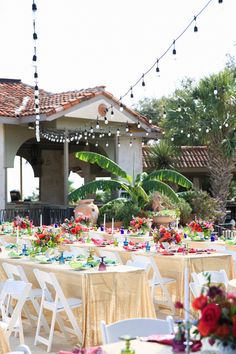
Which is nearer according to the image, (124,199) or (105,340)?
(105,340)

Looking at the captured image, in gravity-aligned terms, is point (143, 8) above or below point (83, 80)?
below

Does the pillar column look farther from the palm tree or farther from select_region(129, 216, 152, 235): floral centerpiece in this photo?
select_region(129, 216, 152, 235): floral centerpiece

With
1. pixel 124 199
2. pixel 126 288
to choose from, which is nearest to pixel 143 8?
pixel 126 288

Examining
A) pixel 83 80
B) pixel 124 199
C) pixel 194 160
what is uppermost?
pixel 83 80

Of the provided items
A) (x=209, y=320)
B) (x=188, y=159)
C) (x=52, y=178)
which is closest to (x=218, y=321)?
(x=209, y=320)

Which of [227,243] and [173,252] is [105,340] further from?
[227,243]

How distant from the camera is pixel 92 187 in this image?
21562 mm

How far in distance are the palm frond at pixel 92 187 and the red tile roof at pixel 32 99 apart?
262 cm

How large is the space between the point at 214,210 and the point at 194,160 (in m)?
5.47

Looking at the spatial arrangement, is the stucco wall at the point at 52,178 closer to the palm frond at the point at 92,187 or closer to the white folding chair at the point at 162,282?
the palm frond at the point at 92,187

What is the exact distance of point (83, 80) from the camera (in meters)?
30.7

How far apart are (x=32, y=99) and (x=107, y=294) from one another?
17.5 meters

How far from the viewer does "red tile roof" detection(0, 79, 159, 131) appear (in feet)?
71.3

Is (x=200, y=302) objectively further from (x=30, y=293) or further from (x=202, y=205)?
(x=202, y=205)
